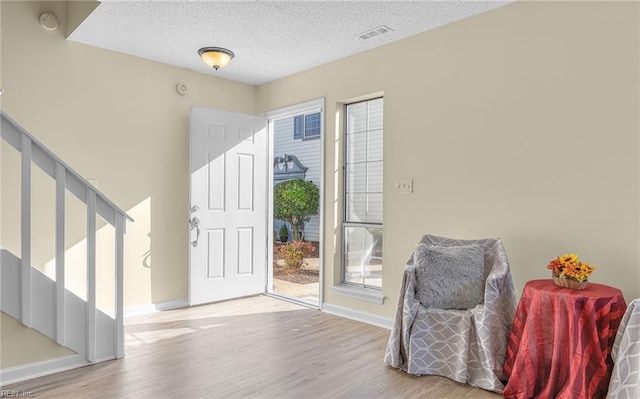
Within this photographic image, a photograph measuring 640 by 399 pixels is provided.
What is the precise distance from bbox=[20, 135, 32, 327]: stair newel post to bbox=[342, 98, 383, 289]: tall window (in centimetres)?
269

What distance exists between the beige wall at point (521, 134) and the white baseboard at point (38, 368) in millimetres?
2365

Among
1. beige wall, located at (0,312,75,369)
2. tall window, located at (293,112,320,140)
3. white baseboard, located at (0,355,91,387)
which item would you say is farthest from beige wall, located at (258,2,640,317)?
tall window, located at (293,112,320,140)

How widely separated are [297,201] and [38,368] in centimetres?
498

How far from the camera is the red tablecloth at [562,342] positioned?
217cm

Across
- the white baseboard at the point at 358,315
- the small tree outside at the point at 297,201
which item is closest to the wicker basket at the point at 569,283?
the white baseboard at the point at 358,315

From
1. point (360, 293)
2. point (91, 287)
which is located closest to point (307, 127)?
point (360, 293)

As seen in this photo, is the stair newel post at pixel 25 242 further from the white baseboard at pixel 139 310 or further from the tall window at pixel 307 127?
the tall window at pixel 307 127

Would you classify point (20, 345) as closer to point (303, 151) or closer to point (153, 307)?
point (153, 307)

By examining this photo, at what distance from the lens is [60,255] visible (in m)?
2.75

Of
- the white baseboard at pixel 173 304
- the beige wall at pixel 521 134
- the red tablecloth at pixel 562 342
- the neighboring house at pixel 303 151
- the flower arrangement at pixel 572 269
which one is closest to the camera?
the red tablecloth at pixel 562 342

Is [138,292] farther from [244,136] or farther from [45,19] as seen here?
[45,19]

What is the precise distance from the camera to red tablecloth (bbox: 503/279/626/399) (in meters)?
2.17

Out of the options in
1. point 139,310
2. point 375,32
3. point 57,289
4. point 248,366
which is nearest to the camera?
point 57,289

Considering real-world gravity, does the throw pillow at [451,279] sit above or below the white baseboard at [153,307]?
above
